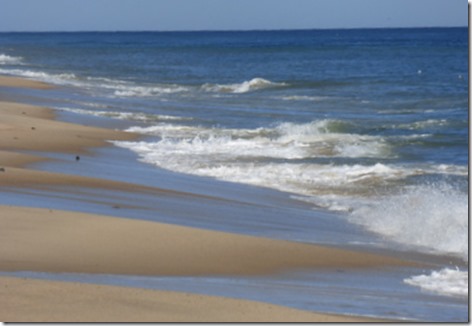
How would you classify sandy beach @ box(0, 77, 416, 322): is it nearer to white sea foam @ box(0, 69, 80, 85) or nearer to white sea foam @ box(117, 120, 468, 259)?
white sea foam @ box(117, 120, 468, 259)

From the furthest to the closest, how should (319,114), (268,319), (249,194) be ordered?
(319,114) < (249,194) < (268,319)

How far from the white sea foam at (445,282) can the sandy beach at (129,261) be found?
0.51 m

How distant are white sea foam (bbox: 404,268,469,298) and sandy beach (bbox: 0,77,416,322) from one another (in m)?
0.51

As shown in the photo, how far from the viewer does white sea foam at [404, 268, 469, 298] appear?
8.22 m

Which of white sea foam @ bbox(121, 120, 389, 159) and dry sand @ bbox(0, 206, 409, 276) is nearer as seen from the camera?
dry sand @ bbox(0, 206, 409, 276)

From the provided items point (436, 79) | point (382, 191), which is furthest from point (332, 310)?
point (436, 79)

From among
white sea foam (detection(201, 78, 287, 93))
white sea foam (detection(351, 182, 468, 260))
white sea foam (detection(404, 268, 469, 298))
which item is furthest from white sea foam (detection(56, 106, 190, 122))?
white sea foam (detection(404, 268, 469, 298))

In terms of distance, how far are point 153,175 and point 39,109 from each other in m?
Result: 10.4

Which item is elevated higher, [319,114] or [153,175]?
[319,114]

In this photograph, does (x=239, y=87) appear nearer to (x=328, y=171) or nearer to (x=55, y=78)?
(x=55, y=78)

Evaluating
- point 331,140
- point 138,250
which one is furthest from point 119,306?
point 331,140

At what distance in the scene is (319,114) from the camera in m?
28.4

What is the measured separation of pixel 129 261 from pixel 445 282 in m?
2.48

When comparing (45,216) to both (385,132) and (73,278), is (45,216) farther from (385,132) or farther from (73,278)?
(385,132)
